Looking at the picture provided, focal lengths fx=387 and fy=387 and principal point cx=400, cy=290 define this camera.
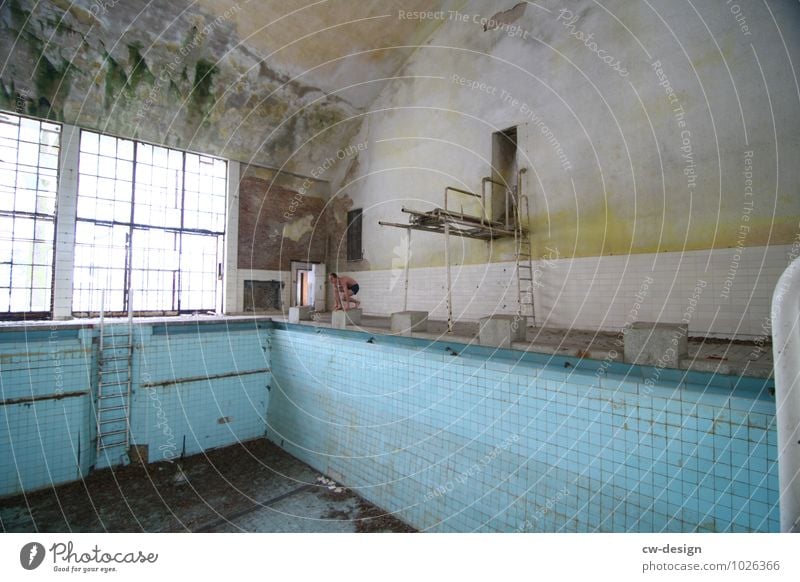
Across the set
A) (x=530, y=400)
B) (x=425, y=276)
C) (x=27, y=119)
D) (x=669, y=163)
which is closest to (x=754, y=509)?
(x=530, y=400)

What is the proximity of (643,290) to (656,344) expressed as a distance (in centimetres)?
303

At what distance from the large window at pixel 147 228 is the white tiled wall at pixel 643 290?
239 inches

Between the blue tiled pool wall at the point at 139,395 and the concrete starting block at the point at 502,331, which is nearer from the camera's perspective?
the concrete starting block at the point at 502,331

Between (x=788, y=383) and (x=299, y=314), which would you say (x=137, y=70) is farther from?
(x=788, y=383)

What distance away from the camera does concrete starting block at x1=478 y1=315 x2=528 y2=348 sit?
3.91 metres

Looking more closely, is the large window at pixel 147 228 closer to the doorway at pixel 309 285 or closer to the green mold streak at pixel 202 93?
the green mold streak at pixel 202 93

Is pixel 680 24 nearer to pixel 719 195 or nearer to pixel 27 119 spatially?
pixel 719 195

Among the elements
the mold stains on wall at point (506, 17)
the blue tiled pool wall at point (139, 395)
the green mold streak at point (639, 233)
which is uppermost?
the mold stains on wall at point (506, 17)

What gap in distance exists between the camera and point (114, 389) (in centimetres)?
594

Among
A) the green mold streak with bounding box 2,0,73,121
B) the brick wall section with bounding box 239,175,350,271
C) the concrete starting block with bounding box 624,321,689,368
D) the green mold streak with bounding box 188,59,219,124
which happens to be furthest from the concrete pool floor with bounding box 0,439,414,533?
the green mold streak with bounding box 188,59,219,124

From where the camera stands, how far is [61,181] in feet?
24.8

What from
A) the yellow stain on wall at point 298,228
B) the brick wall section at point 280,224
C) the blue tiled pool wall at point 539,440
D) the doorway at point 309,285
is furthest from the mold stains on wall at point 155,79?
the blue tiled pool wall at point 539,440

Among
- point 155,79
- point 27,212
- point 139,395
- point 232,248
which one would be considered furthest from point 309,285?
point 27,212

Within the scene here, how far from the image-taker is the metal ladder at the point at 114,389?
5824 millimetres
